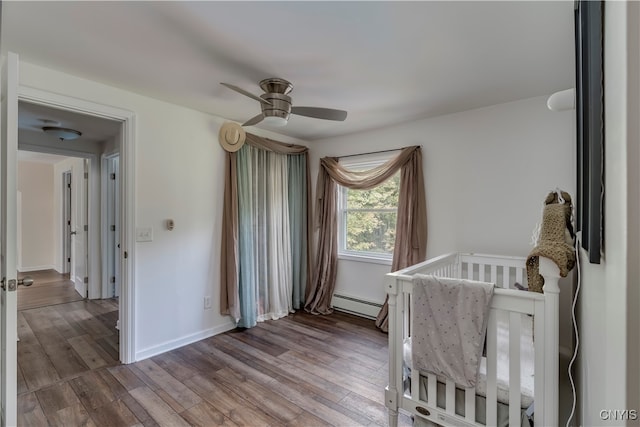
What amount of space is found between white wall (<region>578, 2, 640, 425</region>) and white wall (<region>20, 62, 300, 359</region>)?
9.65 feet

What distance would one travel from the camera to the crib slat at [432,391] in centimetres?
162

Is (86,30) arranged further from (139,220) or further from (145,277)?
(145,277)

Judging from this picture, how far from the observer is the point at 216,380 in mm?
2271

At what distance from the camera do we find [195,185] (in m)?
2.98

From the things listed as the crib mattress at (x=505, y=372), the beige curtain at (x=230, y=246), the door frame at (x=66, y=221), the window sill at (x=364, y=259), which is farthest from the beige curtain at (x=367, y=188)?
the door frame at (x=66, y=221)

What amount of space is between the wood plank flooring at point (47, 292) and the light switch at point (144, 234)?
278 cm

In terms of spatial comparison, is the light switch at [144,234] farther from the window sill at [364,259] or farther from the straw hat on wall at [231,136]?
the window sill at [364,259]

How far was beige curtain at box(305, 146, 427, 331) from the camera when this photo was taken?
3154 mm

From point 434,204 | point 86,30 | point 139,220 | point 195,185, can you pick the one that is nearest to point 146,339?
point 139,220

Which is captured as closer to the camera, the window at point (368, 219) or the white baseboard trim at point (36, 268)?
the window at point (368, 219)

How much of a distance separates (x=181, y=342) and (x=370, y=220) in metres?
2.46

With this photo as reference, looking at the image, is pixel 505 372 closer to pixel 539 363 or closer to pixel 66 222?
pixel 539 363

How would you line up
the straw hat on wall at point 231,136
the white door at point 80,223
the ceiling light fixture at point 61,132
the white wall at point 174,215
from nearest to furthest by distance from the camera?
the white wall at point 174,215, the straw hat on wall at point 231,136, the ceiling light fixture at point 61,132, the white door at point 80,223

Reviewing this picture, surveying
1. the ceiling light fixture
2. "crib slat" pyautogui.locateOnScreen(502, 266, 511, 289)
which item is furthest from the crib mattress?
the ceiling light fixture
